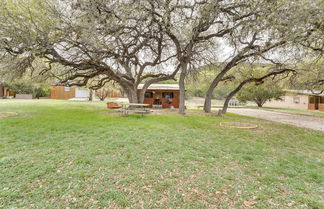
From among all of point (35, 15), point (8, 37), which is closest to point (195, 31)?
point (35, 15)

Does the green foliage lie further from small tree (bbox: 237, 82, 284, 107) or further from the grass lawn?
small tree (bbox: 237, 82, 284, 107)

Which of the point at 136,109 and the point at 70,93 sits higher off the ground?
the point at 70,93

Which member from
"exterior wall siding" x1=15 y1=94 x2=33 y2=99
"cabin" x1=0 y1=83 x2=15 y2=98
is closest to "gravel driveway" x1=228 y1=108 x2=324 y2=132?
"exterior wall siding" x1=15 y1=94 x2=33 y2=99

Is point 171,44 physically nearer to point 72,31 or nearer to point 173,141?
point 72,31

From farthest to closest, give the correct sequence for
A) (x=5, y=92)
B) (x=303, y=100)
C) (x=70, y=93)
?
(x=70, y=93) < (x=5, y=92) < (x=303, y=100)

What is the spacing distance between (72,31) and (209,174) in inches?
334

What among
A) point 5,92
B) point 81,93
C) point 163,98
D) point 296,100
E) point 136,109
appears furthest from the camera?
point 81,93

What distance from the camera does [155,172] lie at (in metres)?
3.20

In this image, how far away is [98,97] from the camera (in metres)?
33.9

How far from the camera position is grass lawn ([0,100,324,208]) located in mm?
2391

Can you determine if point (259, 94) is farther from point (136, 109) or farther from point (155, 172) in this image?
point (155, 172)

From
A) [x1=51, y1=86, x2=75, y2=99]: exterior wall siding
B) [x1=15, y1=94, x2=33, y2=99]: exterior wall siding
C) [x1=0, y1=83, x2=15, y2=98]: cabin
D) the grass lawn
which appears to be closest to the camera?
the grass lawn

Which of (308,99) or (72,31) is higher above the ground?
(72,31)

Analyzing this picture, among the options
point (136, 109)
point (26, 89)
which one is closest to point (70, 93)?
point (26, 89)
